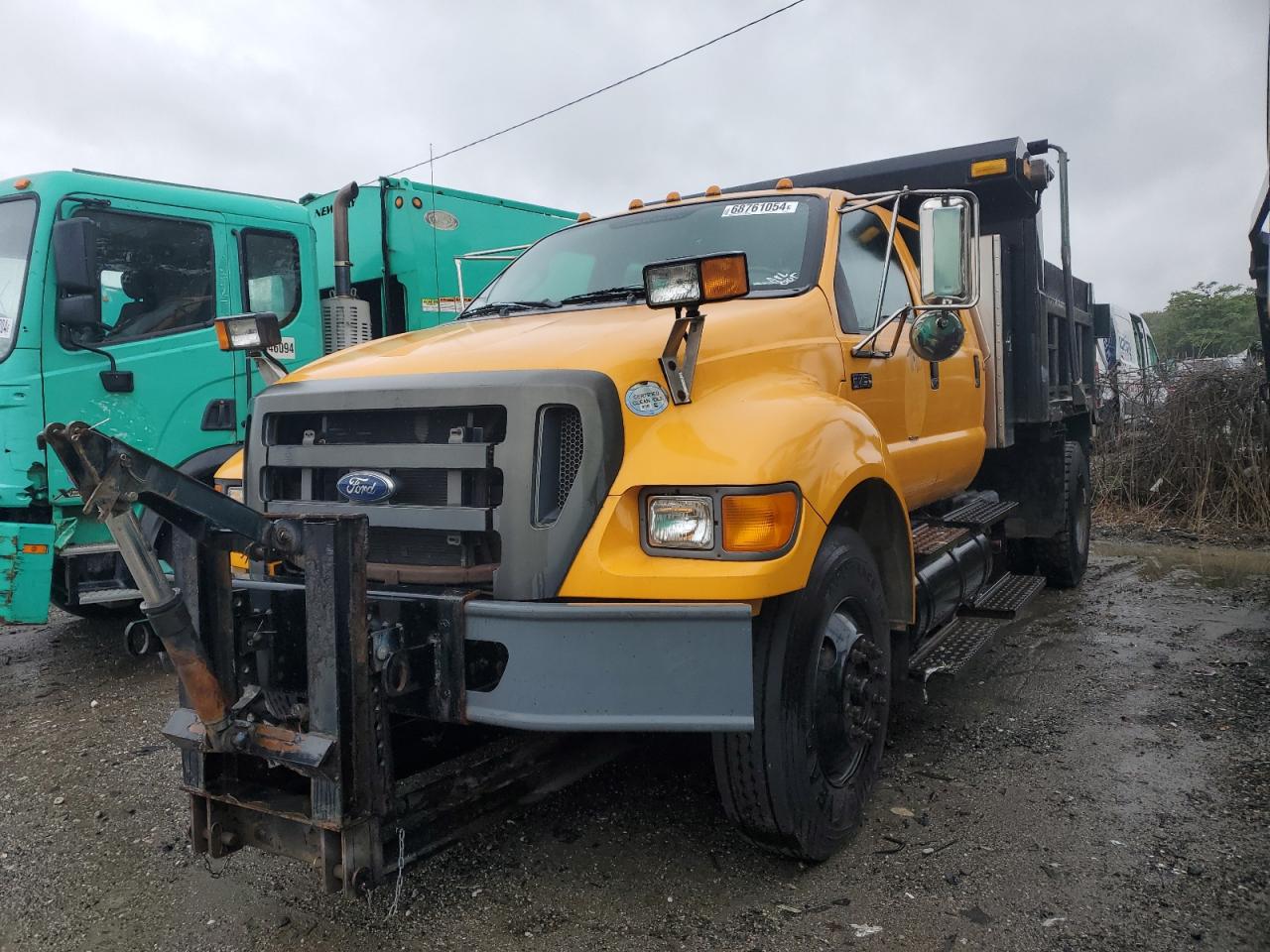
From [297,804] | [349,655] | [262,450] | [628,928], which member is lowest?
[628,928]

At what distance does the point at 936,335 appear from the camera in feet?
13.5

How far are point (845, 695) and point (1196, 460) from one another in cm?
840

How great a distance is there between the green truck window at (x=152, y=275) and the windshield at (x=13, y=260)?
0.30 meters

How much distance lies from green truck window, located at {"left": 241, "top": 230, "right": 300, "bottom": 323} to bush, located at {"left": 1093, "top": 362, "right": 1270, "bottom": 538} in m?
8.32

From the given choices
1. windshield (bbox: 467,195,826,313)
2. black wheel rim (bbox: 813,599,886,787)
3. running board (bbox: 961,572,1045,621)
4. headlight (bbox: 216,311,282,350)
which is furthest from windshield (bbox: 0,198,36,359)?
running board (bbox: 961,572,1045,621)

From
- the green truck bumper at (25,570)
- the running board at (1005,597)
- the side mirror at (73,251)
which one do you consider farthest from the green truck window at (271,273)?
the running board at (1005,597)

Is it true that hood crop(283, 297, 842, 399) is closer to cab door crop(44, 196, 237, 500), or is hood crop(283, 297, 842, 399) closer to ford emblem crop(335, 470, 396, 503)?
ford emblem crop(335, 470, 396, 503)

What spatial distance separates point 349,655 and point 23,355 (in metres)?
4.08

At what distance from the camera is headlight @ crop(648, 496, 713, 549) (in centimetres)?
272

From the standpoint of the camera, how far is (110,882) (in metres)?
3.24

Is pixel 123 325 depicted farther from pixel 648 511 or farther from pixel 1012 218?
pixel 1012 218

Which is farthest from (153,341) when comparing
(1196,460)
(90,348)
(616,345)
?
(1196,460)

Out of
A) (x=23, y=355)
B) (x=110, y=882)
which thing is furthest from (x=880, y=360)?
(x=23, y=355)

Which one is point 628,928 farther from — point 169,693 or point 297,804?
point 169,693
